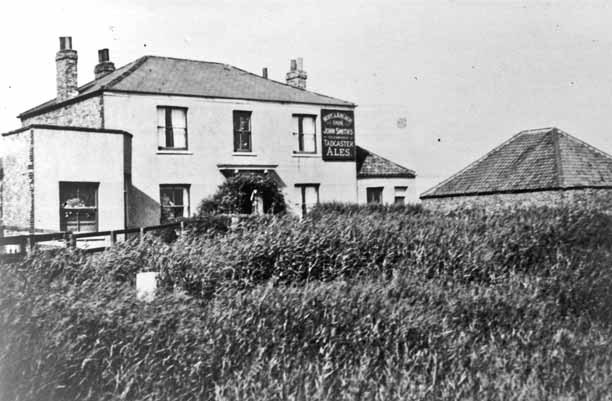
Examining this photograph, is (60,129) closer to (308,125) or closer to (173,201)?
(173,201)

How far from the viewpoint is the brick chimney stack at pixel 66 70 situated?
963 inches

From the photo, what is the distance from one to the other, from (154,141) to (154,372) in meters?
16.3

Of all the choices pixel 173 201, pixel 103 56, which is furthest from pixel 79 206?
pixel 103 56

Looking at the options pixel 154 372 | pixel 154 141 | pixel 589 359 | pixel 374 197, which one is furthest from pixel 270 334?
pixel 374 197

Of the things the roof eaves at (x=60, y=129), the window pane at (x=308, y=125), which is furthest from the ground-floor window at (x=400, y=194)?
the roof eaves at (x=60, y=129)

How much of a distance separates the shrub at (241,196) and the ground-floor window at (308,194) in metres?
2.24

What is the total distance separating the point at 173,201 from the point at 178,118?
9.72 ft

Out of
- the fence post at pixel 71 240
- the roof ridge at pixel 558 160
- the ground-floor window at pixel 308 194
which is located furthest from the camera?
the ground-floor window at pixel 308 194

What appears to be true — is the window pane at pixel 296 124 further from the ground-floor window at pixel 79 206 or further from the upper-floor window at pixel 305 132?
the ground-floor window at pixel 79 206

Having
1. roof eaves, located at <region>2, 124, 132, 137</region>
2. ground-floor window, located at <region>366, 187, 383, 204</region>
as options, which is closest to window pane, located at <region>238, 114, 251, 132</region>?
roof eaves, located at <region>2, 124, 132, 137</region>

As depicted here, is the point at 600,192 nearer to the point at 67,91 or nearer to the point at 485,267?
the point at 485,267

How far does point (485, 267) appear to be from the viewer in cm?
1400

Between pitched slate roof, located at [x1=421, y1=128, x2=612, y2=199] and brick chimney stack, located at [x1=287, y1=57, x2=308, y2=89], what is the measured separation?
7590 millimetres

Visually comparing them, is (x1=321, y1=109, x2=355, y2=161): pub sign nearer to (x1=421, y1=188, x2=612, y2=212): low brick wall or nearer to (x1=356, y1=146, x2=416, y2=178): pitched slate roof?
(x1=356, y1=146, x2=416, y2=178): pitched slate roof
